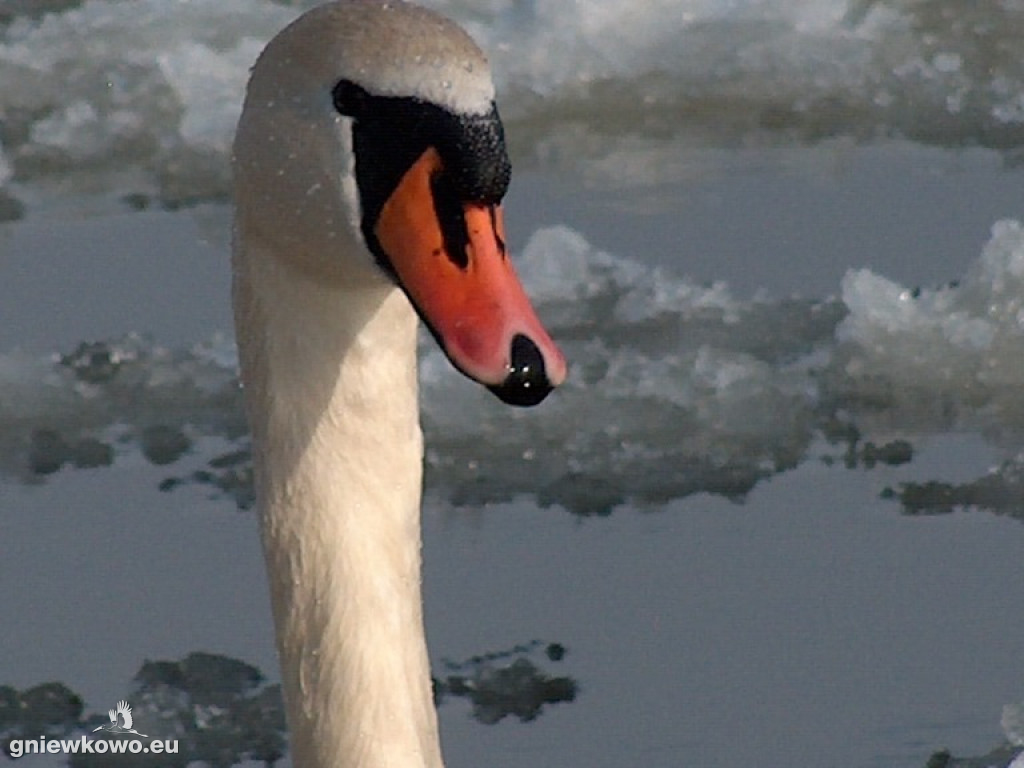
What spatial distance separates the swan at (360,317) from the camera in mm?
2416

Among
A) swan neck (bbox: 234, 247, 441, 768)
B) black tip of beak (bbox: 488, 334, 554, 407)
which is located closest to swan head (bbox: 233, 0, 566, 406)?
black tip of beak (bbox: 488, 334, 554, 407)

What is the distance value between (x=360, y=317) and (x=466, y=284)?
0.92ft

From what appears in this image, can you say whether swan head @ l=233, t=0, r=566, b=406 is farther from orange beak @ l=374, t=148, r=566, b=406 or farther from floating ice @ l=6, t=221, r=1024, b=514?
floating ice @ l=6, t=221, r=1024, b=514

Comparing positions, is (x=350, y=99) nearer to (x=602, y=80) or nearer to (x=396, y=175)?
(x=396, y=175)

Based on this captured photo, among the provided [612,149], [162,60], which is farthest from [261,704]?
[162,60]

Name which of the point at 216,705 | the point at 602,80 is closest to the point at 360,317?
the point at 216,705

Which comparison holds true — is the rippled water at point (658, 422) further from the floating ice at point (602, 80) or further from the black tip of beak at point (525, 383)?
the black tip of beak at point (525, 383)

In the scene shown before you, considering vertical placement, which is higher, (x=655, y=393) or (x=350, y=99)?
(x=655, y=393)

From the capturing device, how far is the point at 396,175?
2.47 metres

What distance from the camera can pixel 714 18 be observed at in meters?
7.65

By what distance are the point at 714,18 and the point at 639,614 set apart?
3714 millimetres

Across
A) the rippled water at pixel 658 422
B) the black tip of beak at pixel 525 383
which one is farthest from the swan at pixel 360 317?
the rippled water at pixel 658 422

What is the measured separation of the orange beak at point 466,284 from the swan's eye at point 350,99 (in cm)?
10

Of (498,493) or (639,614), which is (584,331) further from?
(639,614)
